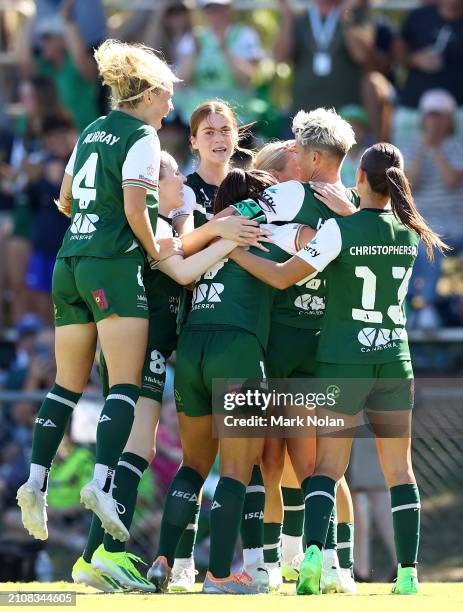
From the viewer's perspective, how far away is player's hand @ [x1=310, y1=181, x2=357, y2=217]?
19.2 ft

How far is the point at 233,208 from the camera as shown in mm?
5887

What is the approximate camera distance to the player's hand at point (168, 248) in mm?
5824

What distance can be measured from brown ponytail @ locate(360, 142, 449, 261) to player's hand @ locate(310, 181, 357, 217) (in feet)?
0.66

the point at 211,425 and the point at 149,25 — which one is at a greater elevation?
the point at 149,25

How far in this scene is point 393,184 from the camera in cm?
564

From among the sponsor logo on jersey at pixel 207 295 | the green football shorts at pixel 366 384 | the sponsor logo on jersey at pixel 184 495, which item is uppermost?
the sponsor logo on jersey at pixel 207 295

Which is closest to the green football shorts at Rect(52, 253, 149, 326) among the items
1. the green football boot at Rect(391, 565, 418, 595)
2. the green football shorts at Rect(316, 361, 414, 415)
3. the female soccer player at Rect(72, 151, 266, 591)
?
the female soccer player at Rect(72, 151, 266, 591)

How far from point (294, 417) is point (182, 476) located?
0.65 meters

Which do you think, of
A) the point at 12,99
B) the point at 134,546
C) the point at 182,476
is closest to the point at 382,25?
the point at 12,99

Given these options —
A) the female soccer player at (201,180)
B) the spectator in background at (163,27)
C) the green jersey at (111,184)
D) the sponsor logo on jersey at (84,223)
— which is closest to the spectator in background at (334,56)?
the spectator in background at (163,27)

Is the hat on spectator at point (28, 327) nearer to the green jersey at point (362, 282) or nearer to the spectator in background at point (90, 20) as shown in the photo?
the spectator in background at point (90, 20)

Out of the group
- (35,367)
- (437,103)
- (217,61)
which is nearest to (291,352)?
(35,367)

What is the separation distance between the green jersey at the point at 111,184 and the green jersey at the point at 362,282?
30.7 inches

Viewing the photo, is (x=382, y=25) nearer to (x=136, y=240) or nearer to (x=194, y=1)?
(x=194, y=1)
